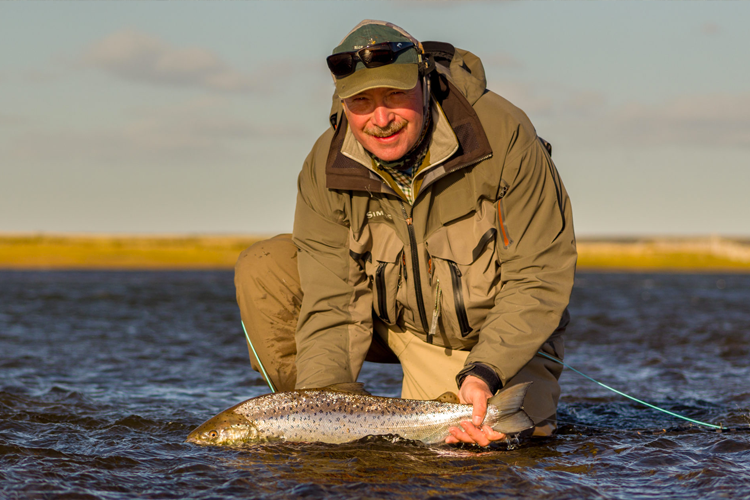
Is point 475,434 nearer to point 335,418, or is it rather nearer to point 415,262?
point 335,418

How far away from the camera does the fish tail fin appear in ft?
12.3

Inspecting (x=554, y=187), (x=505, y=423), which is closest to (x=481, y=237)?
(x=554, y=187)

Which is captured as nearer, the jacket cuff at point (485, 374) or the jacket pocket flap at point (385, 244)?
the jacket cuff at point (485, 374)

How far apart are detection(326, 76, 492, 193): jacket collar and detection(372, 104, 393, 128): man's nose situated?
321 millimetres

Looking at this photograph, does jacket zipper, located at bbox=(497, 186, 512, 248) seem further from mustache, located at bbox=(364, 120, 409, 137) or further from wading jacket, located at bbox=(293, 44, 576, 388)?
mustache, located at bbox=(364, 120, 409, 137)

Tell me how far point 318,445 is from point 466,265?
48.2 inches

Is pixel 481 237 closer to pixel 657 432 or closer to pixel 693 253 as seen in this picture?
pixel 657 432

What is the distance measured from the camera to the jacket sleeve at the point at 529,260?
12.9ft

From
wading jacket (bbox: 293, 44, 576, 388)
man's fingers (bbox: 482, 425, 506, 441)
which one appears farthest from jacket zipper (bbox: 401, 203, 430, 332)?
man's fingers (bbox: 482, 425, 506, 441)

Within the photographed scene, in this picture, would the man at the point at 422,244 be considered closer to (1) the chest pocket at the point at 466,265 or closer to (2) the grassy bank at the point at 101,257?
(1) the chest pocket at the point at 466,265

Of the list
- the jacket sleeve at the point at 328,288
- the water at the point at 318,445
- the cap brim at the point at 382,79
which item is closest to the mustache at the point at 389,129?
the cap brim at the point at 382,79

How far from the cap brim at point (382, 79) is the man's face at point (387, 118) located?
7cm

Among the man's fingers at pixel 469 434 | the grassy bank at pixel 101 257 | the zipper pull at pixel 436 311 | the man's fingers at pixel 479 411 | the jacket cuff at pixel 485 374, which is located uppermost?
the zipper pull at pixel 436 311

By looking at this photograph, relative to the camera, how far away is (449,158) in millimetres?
4062
